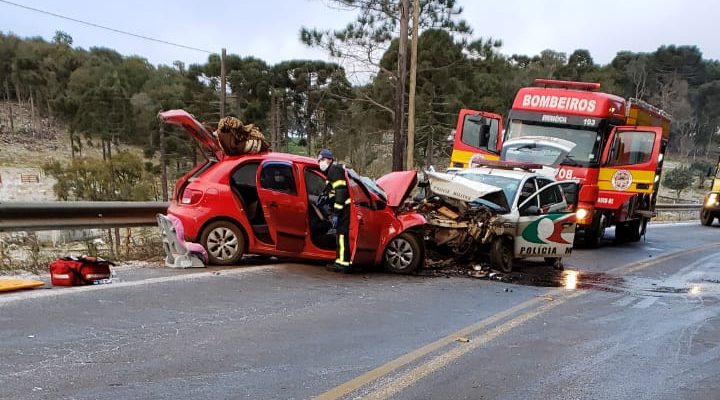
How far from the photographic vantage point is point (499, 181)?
10.1 metres

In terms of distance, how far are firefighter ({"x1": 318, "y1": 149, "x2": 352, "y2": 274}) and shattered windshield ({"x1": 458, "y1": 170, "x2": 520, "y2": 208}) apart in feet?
10.1

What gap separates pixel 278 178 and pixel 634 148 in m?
9.06

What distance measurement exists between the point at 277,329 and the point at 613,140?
10612 millimetres

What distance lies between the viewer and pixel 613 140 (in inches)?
521

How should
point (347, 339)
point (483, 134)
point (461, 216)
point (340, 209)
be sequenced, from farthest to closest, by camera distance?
point (483, 134) < point (461, 216) < point (340, 209) < point (347, 339)

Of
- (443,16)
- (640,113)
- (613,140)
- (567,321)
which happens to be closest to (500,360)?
(567,321)

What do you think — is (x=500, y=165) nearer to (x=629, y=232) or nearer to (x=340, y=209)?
(x=340, y=209)

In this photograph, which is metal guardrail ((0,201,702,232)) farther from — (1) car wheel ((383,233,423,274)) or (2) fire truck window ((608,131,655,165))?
(2) fire truck window ((608,131,655,165))

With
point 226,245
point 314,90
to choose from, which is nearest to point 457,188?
point 226,245

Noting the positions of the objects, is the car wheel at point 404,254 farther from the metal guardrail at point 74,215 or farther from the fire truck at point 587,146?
the fire truck at point 587,146

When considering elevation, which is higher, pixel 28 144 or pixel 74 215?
pixel 74 215

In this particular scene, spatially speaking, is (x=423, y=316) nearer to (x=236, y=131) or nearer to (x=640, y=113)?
(x=236, y=131)

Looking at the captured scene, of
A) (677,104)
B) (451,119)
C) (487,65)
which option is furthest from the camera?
(677,104)

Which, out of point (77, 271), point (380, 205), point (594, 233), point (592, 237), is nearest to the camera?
point (77, 271)
